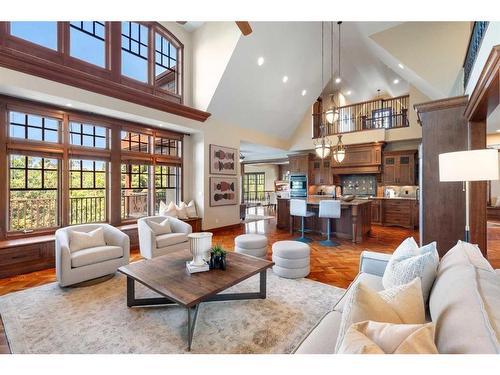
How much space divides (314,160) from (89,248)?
721 cm

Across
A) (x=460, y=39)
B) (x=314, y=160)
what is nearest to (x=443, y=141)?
(x=460, y=39)

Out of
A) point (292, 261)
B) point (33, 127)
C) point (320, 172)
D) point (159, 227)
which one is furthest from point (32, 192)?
point (320, 172)

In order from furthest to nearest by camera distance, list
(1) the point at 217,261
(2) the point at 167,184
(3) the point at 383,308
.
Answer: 1. (2) the point at 167,184
2. (1) the point at 217,261
3. (3) the point at 383,308

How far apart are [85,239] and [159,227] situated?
41.6 inches

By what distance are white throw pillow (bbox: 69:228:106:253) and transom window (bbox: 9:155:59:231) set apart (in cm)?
133

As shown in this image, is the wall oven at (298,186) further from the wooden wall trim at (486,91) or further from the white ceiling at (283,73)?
the wooden wall trim at (486,91)

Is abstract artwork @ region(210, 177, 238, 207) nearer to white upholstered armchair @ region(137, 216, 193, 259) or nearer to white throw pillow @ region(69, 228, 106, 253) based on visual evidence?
white upholstered armchair @ region(137, 216, 193, 259)

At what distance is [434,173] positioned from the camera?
3232mm

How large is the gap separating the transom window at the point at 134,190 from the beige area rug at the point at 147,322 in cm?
239

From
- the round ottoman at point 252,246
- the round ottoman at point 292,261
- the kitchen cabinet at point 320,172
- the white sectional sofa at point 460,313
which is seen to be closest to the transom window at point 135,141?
the round ottoman at point 252,246

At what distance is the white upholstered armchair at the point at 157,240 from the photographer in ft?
11.9

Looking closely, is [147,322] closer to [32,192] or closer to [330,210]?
[32,192]

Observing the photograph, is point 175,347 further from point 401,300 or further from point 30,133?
point 30,133

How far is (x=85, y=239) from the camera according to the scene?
3.10 meters
